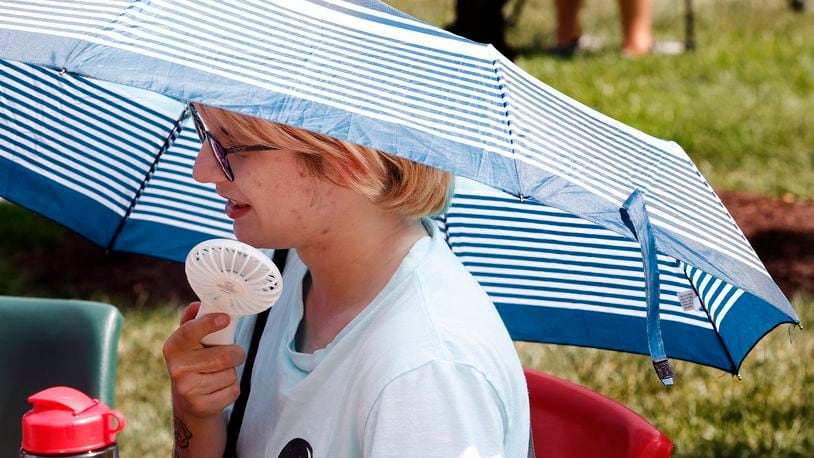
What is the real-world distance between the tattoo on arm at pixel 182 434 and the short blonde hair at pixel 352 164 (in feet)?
1.77

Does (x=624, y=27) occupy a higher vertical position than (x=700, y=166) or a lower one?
higher

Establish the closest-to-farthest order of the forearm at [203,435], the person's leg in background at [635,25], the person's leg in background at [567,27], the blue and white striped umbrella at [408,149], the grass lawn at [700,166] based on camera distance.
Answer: the blue and white striped umbrella at [408,149] → the forearm at [203,435] → the grass lawn at [700,166] → the person's leg in background at [635,25] → the person's leg in background at [567,27]

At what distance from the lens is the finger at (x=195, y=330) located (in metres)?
1.82

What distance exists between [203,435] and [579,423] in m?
0.68

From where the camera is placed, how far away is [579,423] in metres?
2.20

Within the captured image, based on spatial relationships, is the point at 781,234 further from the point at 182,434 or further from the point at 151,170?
the point at 182,434

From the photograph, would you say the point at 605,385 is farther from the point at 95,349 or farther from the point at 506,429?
the point at 506,429

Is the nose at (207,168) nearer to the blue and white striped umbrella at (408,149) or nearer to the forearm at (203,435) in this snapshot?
the blue and white striped umbrella at (408,149)

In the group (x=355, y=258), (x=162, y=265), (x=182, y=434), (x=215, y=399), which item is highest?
(x=355, y=258)

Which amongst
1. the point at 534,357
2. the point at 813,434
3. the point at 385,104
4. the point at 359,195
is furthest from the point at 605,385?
the point at 385,104

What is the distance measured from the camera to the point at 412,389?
164 cm

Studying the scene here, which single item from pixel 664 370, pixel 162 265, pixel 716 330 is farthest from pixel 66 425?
pixel 162 265

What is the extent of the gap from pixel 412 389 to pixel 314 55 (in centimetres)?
48

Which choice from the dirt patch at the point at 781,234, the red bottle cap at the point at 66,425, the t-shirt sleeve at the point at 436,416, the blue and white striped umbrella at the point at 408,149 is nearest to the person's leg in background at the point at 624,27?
the dirt patch at the point at 781,234
